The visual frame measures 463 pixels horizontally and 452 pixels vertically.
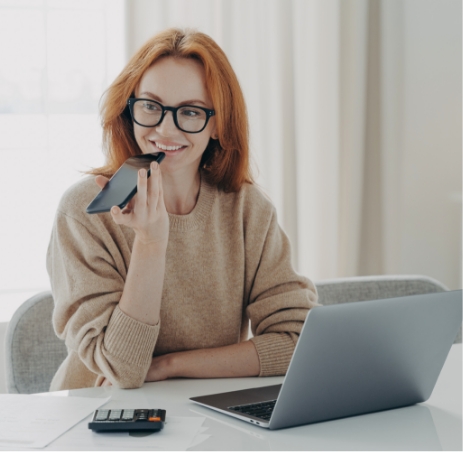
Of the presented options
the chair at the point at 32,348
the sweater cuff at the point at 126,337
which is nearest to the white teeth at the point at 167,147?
the sweater cuff at the point at 126,337

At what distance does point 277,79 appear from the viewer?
2.40 metres

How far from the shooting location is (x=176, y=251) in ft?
4.67

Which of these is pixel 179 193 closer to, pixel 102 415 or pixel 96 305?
pixel 96 305

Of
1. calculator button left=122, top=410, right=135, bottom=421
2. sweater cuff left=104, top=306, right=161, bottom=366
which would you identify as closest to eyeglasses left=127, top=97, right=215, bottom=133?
sweater cuff left=104, top=306, right=161, bottom=366

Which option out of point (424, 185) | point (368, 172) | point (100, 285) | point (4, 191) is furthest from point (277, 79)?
point (100, 285)

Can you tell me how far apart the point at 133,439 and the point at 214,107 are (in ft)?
2.43

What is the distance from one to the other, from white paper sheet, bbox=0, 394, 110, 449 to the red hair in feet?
1.85

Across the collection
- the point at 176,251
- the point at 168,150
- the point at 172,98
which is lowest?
the point at 176,251

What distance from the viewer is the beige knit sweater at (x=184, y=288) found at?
1.21 metres

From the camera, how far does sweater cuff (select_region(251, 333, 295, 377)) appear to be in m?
1.25

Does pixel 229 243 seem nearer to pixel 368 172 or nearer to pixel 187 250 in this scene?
pixel 187 250

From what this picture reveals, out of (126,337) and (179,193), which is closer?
(126,337)

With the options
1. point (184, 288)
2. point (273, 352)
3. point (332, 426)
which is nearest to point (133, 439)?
point (332, 426)

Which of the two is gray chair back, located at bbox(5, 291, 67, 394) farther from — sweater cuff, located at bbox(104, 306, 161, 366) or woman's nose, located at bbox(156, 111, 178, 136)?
woman's nose, located at bbox(156, 111, 178, 136)
